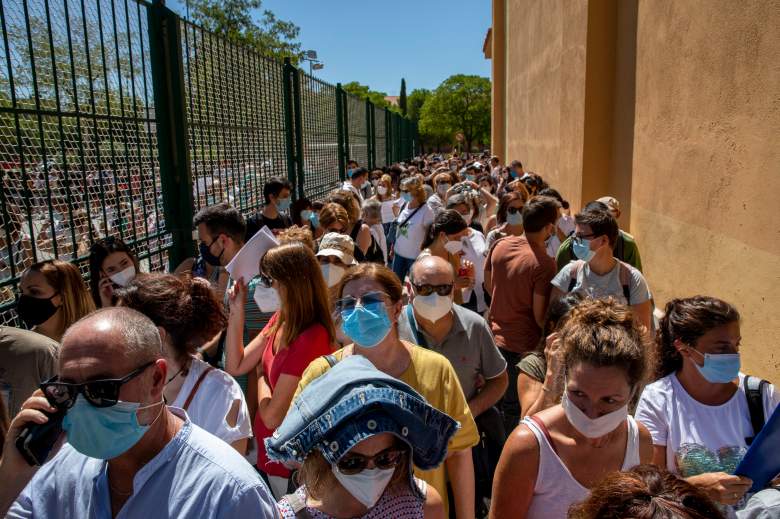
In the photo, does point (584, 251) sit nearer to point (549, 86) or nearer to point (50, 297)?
point (50, 297)

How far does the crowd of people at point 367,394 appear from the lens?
5.28ft

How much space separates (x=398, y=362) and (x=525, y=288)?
2.00 m

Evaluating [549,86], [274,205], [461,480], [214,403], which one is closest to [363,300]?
[214,403]

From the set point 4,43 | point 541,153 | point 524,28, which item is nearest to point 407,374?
point 4,43

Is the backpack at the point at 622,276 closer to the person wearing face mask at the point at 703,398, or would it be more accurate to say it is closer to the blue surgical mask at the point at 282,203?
the person wearing face mask at the point at 703,398

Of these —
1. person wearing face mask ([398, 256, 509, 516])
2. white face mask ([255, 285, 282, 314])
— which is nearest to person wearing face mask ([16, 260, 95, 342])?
white face mask ([255, 285, 282, 314])

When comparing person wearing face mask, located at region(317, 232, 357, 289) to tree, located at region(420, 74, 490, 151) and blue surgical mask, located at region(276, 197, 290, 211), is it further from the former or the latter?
tree, located at region(420, 74, 490, 151)

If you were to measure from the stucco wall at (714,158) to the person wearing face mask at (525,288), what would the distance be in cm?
154

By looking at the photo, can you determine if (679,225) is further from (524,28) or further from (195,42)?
(524,28)

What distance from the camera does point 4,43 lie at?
2.97 meters

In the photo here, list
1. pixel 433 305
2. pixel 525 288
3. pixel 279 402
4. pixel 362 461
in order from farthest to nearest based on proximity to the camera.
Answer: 1. pixel 525 288
2. pixel 433 305
3. pixel 279 402
4. pixel 362 461

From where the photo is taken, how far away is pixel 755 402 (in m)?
2.43

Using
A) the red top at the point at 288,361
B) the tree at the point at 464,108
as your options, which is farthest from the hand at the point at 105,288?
the tree at the point at 464,108

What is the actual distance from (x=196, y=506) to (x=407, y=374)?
1172 millimetres
